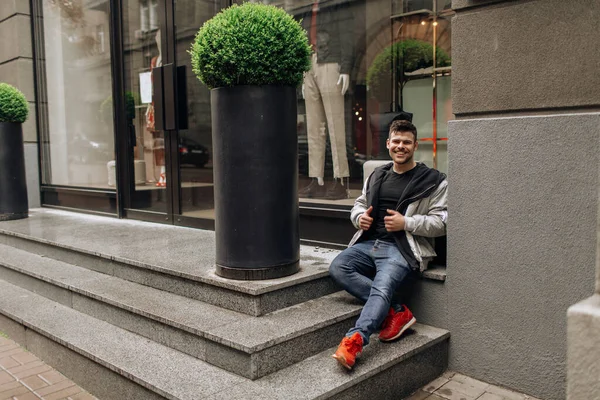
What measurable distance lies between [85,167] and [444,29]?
22.8 feet

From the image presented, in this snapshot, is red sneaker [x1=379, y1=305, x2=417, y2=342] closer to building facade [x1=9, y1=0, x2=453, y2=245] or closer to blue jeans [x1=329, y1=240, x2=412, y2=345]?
blue jeans [x1=329, y1=240, x2=412, y2=345]

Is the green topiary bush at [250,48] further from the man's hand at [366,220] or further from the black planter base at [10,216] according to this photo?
the black planter base at [10,216]

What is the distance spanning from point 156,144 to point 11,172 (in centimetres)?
230

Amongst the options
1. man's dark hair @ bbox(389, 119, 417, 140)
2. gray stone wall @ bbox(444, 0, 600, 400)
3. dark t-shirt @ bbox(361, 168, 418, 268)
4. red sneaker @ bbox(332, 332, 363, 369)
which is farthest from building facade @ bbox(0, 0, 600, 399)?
red sneaker @ bbox(332, 332, 363, 369)

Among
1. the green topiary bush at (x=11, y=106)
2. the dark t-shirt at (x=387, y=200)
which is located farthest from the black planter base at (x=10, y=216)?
the dark t-shirt at (x=387, y=200)

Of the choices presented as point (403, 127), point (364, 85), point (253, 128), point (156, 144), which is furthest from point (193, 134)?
point (403, 127)

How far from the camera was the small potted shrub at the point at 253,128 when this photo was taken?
4.02 meters

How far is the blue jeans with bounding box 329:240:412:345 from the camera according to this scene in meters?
3.78

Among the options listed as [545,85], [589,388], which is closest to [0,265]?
[545,85]

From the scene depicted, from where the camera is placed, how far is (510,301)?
3.83 meters

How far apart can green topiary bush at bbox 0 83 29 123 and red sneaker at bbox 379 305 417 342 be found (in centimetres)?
674

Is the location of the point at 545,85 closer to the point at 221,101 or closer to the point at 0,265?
the point at 221,101

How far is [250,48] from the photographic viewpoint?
13.0 ft

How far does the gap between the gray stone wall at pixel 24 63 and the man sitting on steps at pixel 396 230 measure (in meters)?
7.96
